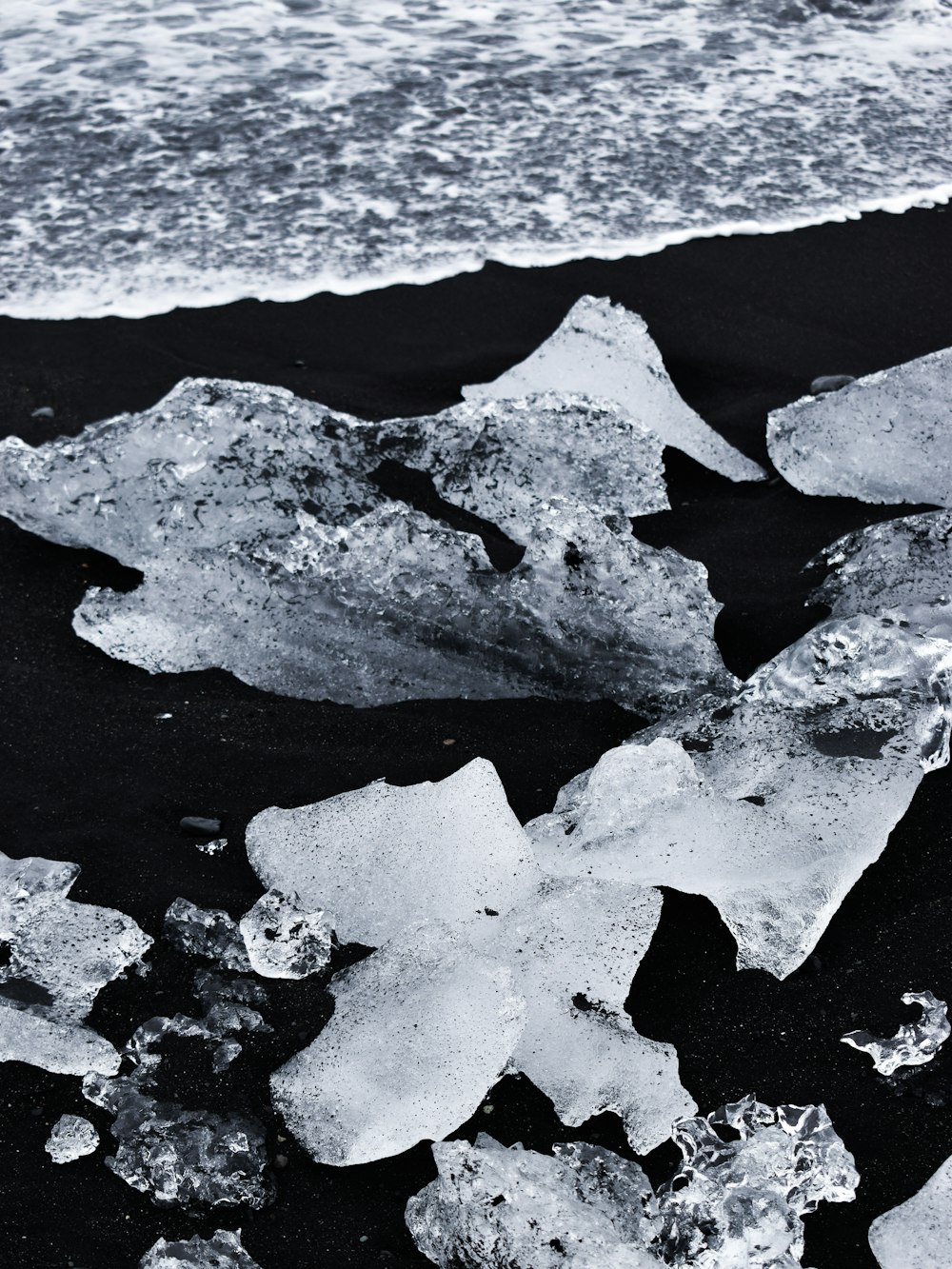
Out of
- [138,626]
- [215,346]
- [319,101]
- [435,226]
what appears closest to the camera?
[138,626]

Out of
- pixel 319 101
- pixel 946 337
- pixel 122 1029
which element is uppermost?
pixel 319 101

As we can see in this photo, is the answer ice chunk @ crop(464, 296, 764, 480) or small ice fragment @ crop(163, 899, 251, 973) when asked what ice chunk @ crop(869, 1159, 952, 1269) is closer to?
small ice fragment @ crop(163, 899, 251, 973)

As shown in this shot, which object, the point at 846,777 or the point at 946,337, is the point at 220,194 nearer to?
the point at 946,337

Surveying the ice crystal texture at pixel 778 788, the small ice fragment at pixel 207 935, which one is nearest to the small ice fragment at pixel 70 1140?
the small ice fragment at pixel 207 935

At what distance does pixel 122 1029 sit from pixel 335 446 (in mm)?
1457

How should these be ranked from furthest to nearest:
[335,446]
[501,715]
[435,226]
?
[435,226]
[335,446]
[501,715]

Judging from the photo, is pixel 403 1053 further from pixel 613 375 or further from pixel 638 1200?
pixel 613 375

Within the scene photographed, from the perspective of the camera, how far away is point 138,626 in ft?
8.63

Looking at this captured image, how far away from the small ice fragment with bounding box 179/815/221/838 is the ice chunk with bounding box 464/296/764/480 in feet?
4.41

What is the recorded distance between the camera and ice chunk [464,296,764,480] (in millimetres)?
3094

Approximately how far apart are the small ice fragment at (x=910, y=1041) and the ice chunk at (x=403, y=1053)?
50cm

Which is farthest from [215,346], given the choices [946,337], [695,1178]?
[695,1178]

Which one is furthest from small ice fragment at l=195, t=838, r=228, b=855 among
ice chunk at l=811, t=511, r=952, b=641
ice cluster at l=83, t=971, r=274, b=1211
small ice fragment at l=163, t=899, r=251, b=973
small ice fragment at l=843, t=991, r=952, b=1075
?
ice chunk at l=811, t=511, r=952, b=641

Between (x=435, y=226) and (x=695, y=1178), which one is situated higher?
(x=435, y=226)
